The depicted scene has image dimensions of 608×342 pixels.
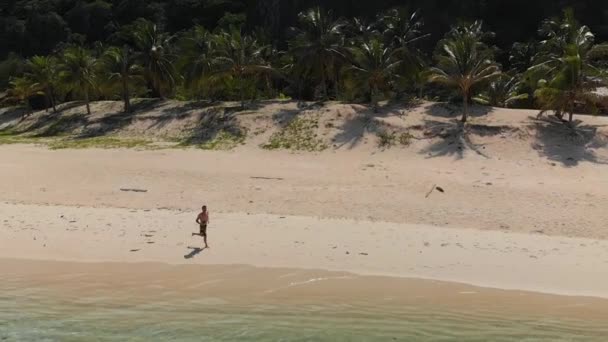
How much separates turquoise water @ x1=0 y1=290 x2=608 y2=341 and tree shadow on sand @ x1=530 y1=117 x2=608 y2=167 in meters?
17.6

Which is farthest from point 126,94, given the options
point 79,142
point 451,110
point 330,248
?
point 330,248

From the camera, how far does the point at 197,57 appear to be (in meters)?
41.1

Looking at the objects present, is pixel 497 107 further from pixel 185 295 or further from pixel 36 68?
pixel 36 68

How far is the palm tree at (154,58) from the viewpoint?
43312 mm

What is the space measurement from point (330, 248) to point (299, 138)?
16947 millimetres

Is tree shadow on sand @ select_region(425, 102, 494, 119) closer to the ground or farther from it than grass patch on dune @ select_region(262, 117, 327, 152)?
farther from it

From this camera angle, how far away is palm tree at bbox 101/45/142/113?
42062 millimetres

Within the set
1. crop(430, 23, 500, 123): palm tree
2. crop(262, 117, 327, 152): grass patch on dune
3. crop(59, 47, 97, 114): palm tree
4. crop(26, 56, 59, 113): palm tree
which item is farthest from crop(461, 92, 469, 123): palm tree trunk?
crop(26, 56, 59, 113): palm tree

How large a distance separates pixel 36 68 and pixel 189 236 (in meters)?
38.0

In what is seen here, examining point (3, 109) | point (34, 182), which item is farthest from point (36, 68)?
point (34, 182)

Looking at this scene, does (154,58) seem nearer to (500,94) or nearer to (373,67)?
(373,67)

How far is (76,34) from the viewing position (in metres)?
84.1

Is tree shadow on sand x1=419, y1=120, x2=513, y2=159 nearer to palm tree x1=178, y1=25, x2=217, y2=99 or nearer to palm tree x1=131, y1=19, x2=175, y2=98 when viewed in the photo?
palm tree x1=178, y1=25, x2=217, y2=99

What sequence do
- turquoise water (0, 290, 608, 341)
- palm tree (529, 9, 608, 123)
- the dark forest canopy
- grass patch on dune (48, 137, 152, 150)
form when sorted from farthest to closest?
the dark forest canopy → grass patch on dune (48, 137, 152, 150) → palm tree (529, 9, 608, 123) → turquoise water (0, 290, 608, 341)
